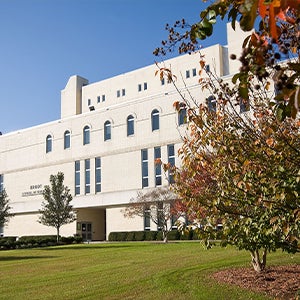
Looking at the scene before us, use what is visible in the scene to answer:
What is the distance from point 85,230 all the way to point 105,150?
10.4m

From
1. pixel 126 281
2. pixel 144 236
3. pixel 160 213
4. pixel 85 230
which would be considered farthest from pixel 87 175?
pixel 126 281

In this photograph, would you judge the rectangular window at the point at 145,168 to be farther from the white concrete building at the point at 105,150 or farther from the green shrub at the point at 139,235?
the green shrub at the point at 139,235

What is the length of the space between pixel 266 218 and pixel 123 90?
59305mm

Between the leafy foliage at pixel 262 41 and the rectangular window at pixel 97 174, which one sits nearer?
the leafy foliage at pixel 262 41

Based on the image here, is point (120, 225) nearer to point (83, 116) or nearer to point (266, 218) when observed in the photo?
point (83, 116)

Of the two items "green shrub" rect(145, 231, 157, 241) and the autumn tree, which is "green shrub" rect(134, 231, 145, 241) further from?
the autumn tree

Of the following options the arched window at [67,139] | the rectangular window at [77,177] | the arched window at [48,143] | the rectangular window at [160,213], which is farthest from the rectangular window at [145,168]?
the arched window at [48,143]

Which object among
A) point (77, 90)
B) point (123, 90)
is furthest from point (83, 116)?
point (77, 90)

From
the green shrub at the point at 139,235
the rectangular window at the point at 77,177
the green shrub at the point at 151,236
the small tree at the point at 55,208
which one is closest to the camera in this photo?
the small tree at the point at 55,208

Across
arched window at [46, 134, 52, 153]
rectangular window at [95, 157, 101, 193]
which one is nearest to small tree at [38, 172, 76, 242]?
rectangular window at [95, 157, 101, 193]

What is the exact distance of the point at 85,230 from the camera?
55562 mm

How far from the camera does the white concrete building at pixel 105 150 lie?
4947 centimetres

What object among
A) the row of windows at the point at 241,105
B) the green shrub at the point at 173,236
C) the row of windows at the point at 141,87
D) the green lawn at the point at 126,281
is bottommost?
the green lawn at the point at 126,281

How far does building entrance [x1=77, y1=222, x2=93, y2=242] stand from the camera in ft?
179
